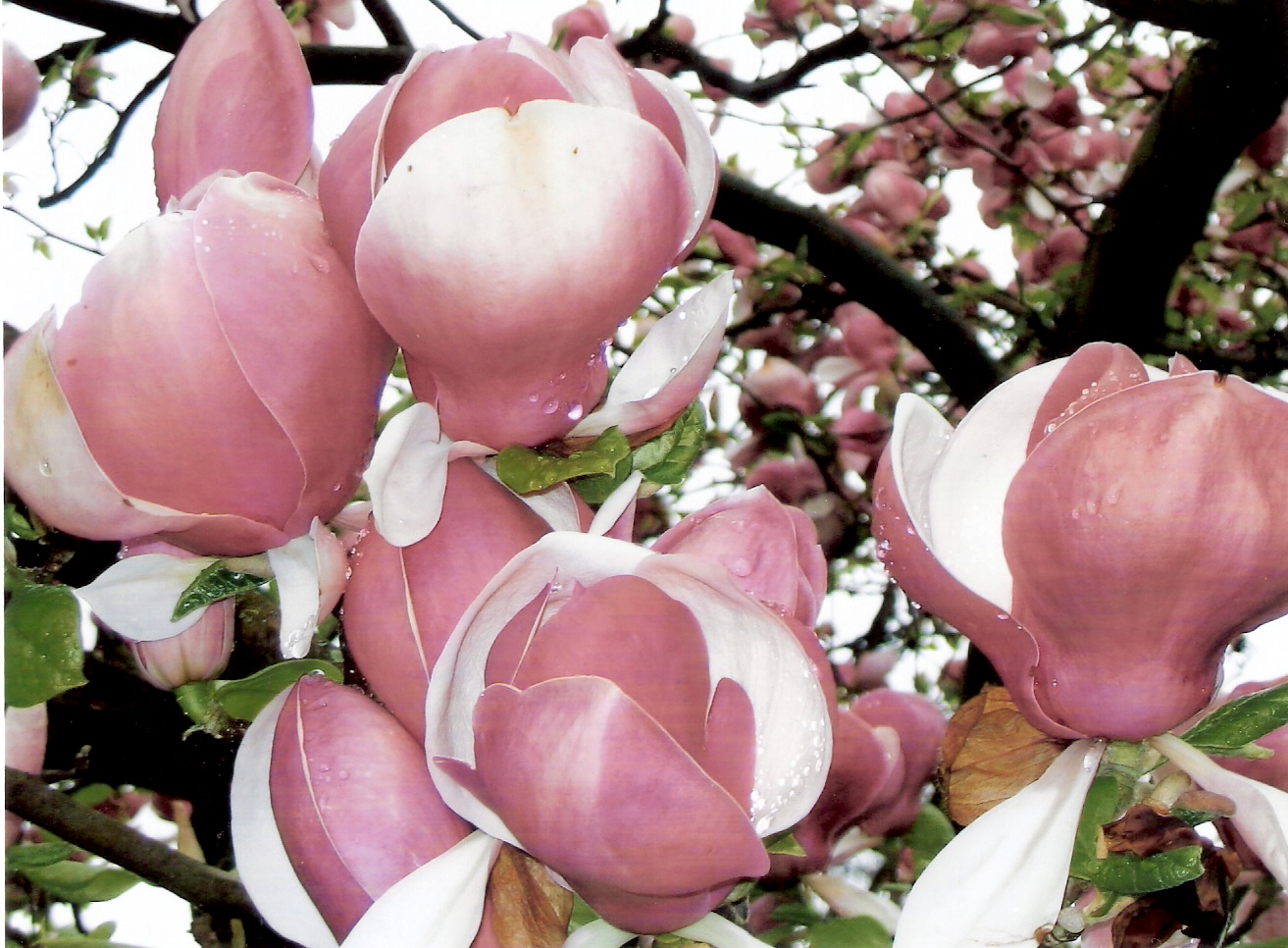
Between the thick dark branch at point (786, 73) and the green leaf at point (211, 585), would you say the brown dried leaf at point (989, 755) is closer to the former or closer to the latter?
the green leaf at point (211, 585)

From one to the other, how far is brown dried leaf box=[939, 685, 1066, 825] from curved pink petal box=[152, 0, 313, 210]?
191 millimetres

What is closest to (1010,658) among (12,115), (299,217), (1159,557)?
(1159,557)

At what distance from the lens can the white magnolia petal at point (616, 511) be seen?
223 millimetres

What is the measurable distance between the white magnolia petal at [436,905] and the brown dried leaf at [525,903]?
0.02 m

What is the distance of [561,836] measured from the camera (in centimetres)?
18

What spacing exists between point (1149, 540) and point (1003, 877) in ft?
0.23

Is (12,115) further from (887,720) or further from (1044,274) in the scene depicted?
(1044,274)

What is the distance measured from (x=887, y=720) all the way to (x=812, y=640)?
19 cm

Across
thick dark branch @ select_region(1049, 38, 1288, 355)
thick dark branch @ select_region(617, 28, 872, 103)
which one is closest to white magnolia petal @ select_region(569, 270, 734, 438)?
thick dark branch @ select_region(617, 28, 872, 103)

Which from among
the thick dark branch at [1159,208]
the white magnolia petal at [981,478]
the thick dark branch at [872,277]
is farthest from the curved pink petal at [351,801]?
the thick dark branch at [1159,208]

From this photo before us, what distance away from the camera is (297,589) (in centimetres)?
23

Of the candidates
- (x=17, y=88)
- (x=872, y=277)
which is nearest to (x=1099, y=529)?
(x=17, y=88)

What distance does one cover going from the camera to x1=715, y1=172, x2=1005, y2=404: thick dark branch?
0.73 metres

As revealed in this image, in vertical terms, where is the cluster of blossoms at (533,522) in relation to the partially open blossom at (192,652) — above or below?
above
